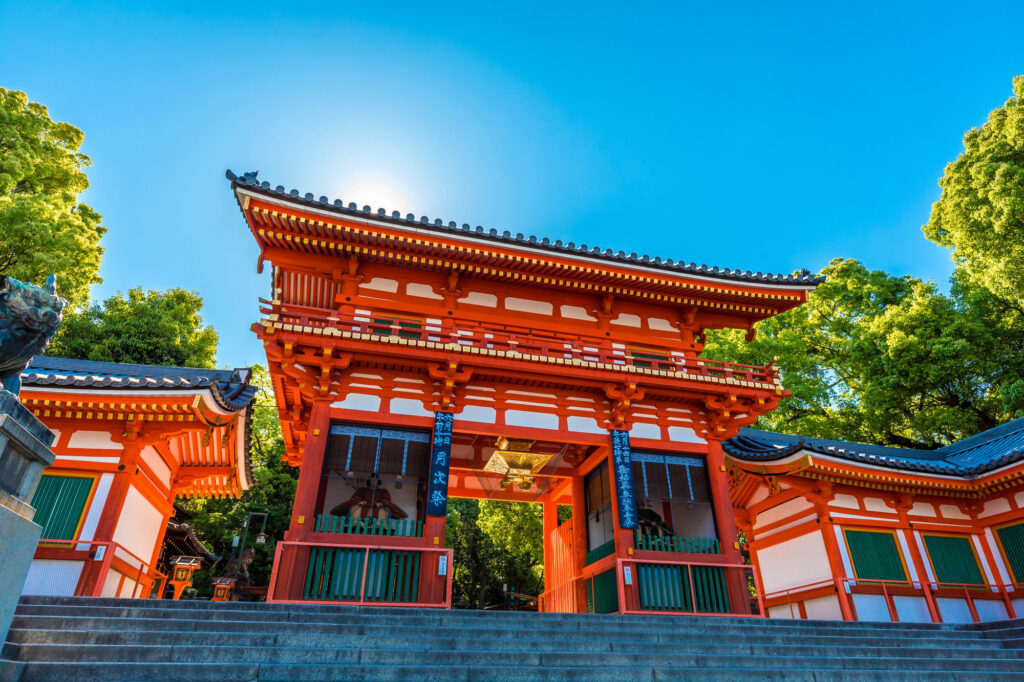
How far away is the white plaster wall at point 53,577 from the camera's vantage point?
918 cm

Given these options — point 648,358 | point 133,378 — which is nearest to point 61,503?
point 133,378

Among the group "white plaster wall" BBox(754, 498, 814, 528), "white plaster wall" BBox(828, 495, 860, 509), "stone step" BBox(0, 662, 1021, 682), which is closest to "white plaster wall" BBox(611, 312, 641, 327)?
"white plaster wall" BBox(754, 498, 814, 528)

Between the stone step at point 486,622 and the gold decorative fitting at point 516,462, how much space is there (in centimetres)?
Answer: 514

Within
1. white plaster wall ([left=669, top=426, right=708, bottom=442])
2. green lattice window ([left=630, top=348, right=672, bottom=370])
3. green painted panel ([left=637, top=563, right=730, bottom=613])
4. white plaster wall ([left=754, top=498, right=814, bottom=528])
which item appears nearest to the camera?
green painted panel ([left=637, top=563, right=730, bottom=613])

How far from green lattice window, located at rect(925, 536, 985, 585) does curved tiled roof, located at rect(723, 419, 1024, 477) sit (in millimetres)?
1916

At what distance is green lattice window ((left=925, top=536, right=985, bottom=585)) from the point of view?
1403 cm

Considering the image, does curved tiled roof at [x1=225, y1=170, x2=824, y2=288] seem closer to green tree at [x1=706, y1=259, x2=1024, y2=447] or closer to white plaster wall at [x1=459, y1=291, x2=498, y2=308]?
white plaster wall at [x1=459, y1=291, x2=498, y2=308]

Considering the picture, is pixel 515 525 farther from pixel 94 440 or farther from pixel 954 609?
pixel 94 440

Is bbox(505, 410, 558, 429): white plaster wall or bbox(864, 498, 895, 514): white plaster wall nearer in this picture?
bbox(505, 410, 558, 429): white plaster wall

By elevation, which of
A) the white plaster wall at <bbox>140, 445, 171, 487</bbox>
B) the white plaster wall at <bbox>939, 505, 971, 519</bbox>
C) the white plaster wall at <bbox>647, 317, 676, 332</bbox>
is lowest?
the white plaster wall at <bbox>939, 505, 971, 519</bbox>

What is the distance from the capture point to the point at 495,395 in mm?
11984

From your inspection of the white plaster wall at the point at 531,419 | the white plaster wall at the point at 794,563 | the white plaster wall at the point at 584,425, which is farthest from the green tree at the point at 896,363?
the white plaster wall at the point at 531,419

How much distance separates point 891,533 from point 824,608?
2734mm

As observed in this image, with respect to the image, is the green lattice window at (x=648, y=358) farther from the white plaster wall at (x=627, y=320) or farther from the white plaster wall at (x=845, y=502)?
the white plaster wall at (x=845, y=502)
